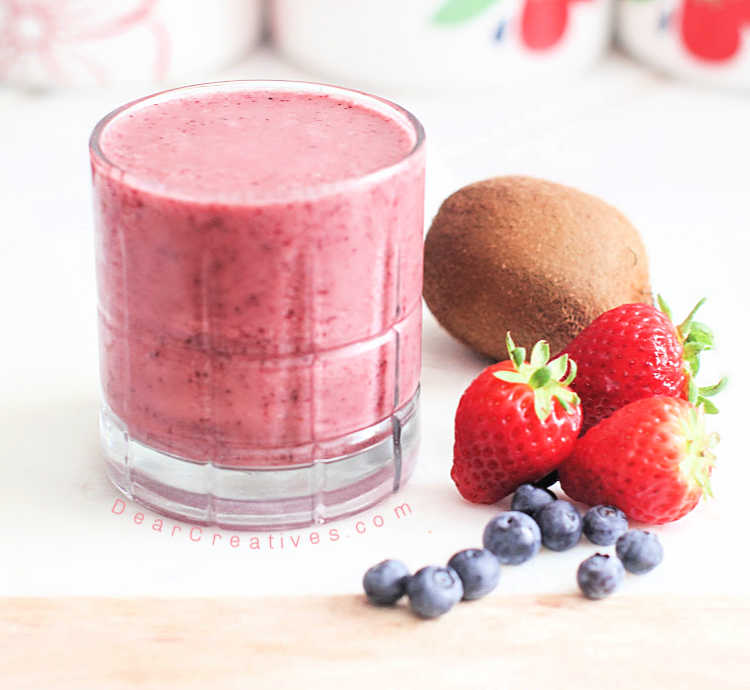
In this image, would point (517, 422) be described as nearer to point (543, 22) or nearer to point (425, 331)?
point (425, 331)

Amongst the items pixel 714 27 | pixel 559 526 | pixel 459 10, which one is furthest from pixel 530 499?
pixel 714 27

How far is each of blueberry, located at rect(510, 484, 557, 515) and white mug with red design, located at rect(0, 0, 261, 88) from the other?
1.32 metres

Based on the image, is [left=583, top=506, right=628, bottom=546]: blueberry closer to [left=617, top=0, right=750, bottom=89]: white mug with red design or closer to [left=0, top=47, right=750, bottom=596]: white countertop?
[left=0, top=47, right=750, bottom=596]: white countertop

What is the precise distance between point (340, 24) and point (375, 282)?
4.04 ft

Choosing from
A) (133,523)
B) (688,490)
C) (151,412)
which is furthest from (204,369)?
(688,490)

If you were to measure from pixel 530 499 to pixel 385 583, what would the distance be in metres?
0.18

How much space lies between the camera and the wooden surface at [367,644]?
102 centimetres

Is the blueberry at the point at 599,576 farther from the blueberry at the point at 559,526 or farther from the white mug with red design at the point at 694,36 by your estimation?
the white mug with red design at the point at 694,36

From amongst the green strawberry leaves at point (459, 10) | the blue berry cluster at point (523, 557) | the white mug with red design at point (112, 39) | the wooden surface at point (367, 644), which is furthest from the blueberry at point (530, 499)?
the white mug with red design at point (112, 39)

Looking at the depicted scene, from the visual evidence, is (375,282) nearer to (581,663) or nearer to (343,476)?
(343,476)

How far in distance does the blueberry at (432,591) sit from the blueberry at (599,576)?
109 mm

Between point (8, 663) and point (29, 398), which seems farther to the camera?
point (29, 398)

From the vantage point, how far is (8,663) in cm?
102

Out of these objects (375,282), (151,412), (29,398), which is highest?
(375,282)
